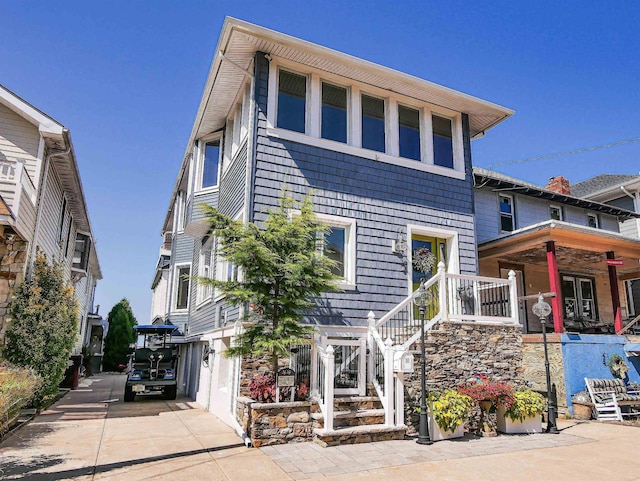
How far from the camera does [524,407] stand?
330 inches

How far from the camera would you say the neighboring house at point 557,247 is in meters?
11.6

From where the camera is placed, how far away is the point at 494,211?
1444 centimetres

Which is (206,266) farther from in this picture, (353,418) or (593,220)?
(593,220)

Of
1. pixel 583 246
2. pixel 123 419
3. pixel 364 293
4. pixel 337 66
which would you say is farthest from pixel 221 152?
pixel 583 246

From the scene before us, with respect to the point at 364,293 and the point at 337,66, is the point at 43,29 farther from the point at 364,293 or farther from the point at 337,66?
the point at 364,293

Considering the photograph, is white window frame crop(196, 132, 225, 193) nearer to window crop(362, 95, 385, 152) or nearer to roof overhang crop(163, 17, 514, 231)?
roof overhang crop(163, 17, 514, 231)

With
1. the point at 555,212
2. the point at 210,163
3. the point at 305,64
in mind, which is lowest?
the point at 555,212

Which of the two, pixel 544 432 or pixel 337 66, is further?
pixel 337 66

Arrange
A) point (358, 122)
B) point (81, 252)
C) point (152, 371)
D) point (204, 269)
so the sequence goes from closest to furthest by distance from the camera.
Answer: point (358, 122) → point (152, 371) → point (204, 269) → point (81, 252)

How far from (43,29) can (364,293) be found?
8.93 meters

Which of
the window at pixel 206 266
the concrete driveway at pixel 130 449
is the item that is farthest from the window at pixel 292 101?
the concrete driveway at pixel 130 449

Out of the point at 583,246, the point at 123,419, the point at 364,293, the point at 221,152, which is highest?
the point at 221,152

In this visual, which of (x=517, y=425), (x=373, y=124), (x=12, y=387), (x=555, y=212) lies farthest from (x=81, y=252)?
(x=555, y=212)

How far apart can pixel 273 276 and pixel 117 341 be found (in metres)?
25.7
